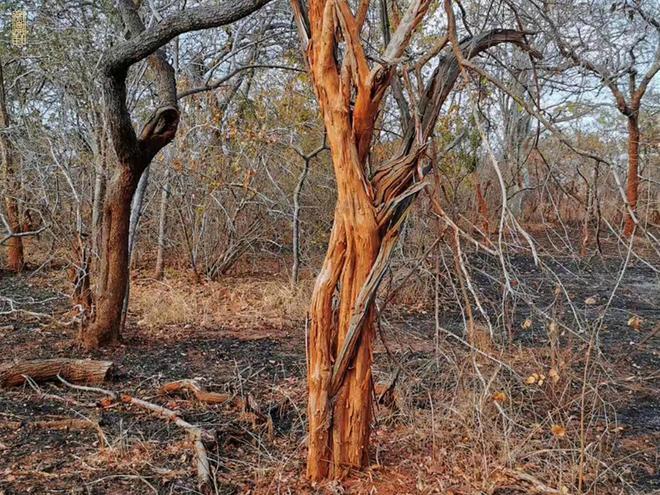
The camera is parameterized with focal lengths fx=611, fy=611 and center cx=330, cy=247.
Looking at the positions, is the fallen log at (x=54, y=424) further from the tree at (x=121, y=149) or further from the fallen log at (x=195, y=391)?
the tree at (x=121, y=149)

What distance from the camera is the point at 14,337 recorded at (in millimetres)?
5770

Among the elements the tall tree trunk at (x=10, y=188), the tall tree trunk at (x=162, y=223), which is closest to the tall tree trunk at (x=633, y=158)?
the tall tree trunk at (x=162, y=223)

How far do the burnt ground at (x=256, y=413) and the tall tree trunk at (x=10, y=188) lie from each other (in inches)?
82.0

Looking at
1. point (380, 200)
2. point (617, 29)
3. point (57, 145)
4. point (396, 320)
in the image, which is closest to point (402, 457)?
point (380, 200)

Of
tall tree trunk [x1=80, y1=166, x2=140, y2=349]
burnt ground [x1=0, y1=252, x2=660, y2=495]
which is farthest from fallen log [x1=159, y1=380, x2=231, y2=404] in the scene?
tall tree trunk [x1=80, y1=166, x2=140, y2=349]

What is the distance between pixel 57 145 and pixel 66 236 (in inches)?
43.4

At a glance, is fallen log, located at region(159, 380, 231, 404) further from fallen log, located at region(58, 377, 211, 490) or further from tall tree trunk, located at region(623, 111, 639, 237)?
tall tree trunk, located at region(623, 111, 639, 237)

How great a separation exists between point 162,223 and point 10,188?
75.9 inches

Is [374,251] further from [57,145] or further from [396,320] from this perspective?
[57,145]

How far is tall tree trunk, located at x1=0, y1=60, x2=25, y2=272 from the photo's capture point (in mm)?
7789

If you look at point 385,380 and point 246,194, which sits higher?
point 246,194

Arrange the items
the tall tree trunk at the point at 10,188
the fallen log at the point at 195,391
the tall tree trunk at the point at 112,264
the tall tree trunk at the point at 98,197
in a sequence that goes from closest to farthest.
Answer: the fallen log at the point at 195,391, the tall tree trunk at the point at 112,264, the tall tree trunk at the point at 98,197, the tall tree trunk at the point at 10,188

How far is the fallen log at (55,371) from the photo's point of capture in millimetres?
4383

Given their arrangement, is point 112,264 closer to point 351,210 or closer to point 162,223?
point 162,223
